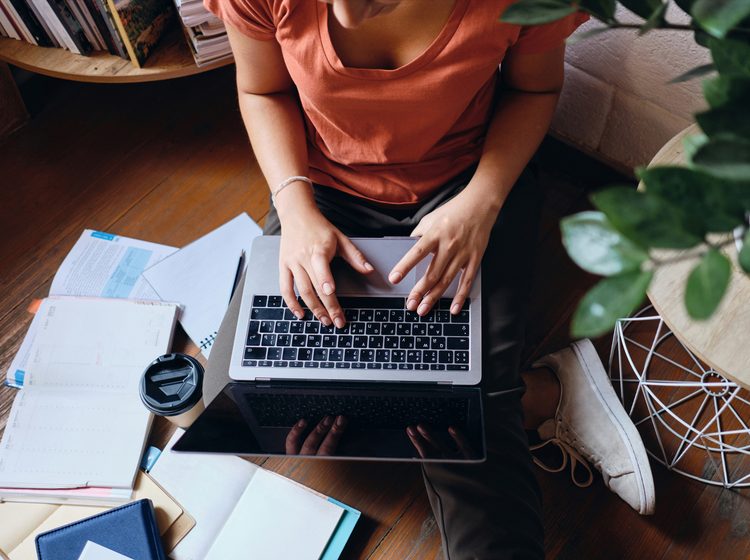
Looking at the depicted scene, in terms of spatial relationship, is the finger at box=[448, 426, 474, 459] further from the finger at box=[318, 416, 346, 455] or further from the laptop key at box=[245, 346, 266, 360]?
the laptop key at box=[245, 346, 266, 360]

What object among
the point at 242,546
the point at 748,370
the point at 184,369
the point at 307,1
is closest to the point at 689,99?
the point at 748,370

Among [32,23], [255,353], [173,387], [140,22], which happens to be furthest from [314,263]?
[32,23]

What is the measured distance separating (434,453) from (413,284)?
25 centimetres

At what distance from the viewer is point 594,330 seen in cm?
39

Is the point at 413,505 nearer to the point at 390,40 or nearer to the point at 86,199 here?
the point at 390,40

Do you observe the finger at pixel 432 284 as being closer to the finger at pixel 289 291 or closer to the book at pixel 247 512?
the finger at pixel 289 291

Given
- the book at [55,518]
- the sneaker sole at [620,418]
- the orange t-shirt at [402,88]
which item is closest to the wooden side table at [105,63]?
the orange t-shirt at [402,88]

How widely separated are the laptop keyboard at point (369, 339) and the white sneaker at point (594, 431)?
0.39 meters

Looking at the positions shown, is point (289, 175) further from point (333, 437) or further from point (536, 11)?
point (536, 11)

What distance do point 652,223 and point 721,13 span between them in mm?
156

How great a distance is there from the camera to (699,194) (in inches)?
16.2

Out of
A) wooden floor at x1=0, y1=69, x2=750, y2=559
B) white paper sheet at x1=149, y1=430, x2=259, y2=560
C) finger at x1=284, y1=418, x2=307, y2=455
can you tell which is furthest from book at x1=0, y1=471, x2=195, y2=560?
finger at x1=284, y1=418, x2=307, y2=455

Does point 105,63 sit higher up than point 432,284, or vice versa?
point 105,63

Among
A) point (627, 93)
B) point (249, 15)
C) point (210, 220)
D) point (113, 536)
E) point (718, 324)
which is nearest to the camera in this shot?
point (718, 324)
